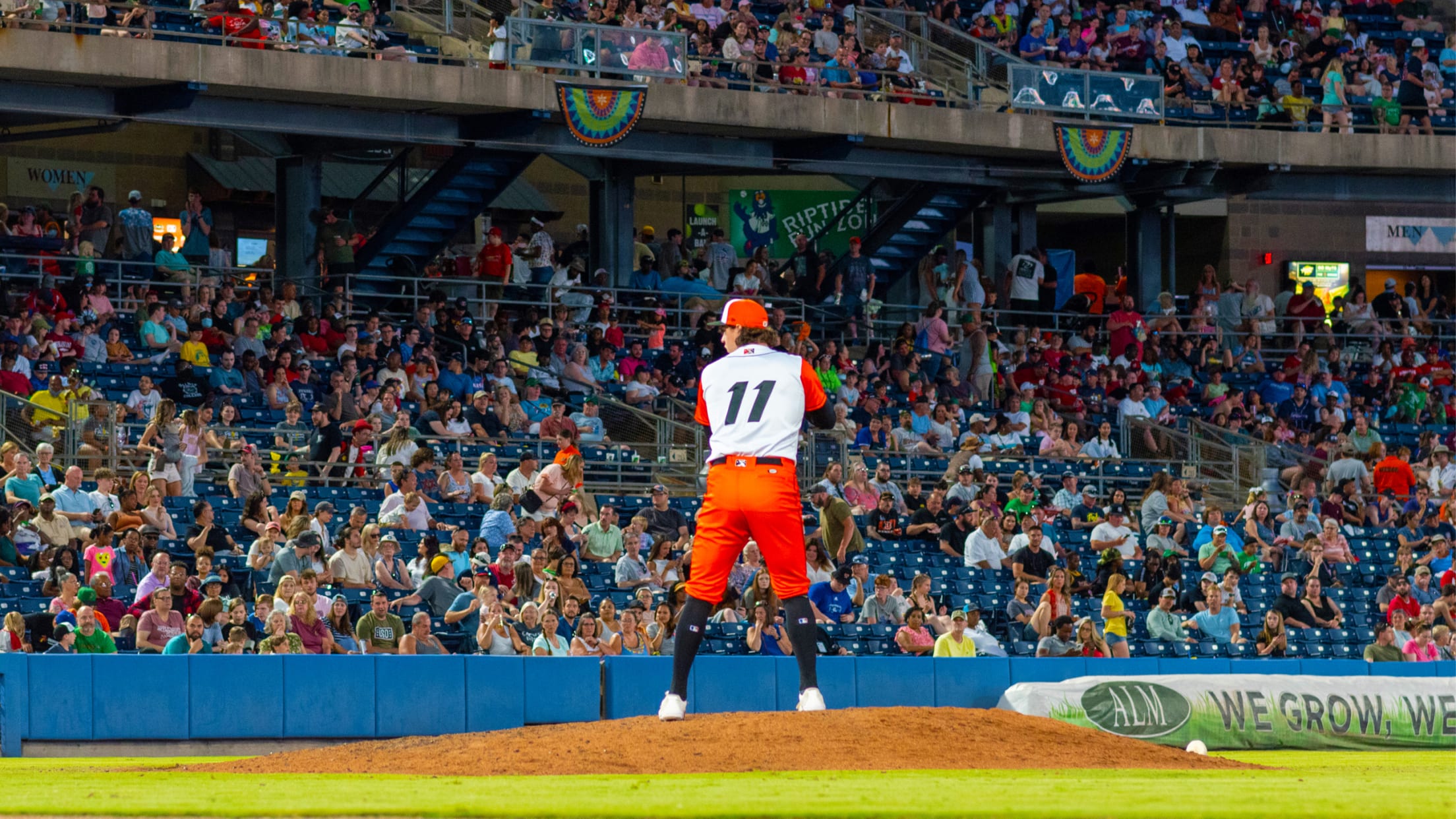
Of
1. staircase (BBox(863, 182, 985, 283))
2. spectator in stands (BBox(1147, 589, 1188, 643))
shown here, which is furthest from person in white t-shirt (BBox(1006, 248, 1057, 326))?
spectator in stands (BBox(1147, 589, 1188, 643))

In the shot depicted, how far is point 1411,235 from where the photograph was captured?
119ft

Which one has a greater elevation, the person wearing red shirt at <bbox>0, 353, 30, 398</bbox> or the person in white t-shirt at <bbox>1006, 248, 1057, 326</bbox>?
the person in white t-shirt at <bbox>1006, 248, 1057, 326</bbox>

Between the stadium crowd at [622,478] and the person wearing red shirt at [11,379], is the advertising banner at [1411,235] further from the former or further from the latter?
the person wearing red shirt at [11,379]

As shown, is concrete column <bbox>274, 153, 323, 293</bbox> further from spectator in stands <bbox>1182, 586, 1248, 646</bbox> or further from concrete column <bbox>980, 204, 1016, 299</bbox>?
spectator in stands <bbox>1182, 586, 1248, 646</bbox>

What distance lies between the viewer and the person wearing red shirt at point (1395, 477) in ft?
79.4

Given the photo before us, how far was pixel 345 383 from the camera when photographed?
19.7 meters

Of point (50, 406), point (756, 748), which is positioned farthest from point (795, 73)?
point (756, 748)

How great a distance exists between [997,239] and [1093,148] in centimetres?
373

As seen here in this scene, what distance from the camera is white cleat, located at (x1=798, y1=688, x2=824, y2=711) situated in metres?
9.73

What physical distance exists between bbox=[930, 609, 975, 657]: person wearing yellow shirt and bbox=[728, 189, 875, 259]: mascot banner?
16907 mm

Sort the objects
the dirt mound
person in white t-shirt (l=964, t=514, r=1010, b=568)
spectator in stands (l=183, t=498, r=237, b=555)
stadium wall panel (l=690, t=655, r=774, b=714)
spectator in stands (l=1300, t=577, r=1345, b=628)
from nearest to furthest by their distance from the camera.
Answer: the dirt mound
stadium wall panel (l=690, t=655, r=774, b=714)
spectator in stands (l=183, t=498, r=237, b=555)
person in white t-shirt (l=964, t=514, r=1010, b=568)
spectator in stands (l=1300, t=577, r=1345, b=628)

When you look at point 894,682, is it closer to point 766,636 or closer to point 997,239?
point 766,636

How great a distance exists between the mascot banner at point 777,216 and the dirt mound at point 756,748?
2332 centimetres

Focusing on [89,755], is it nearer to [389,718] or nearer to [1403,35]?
[389,718]
